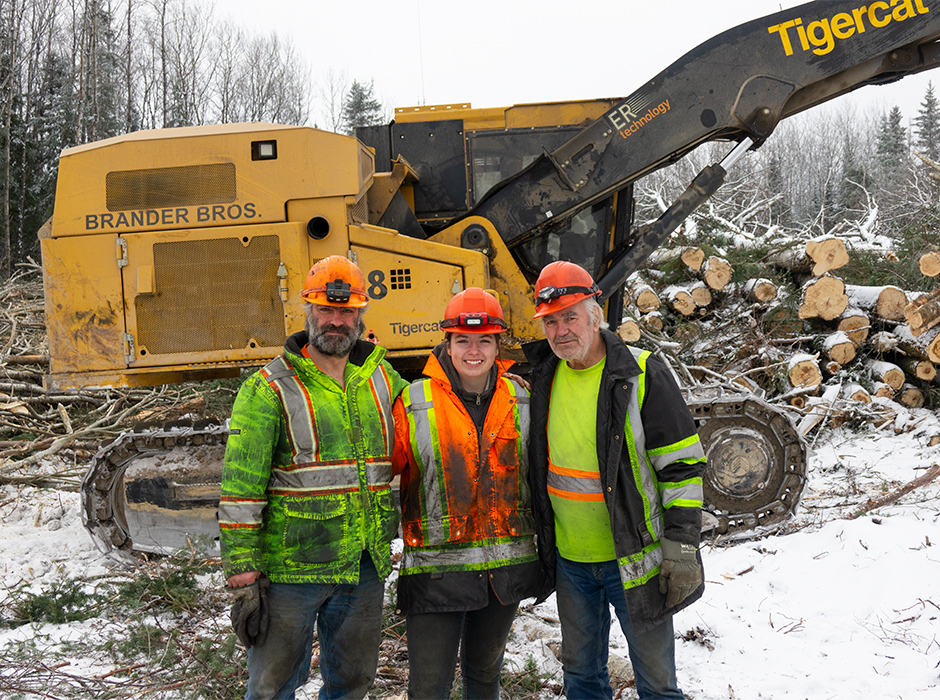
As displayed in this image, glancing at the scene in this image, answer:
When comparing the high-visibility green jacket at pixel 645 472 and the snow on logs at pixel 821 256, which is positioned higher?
the snow on logs at pixel 821 256

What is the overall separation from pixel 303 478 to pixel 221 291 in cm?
251

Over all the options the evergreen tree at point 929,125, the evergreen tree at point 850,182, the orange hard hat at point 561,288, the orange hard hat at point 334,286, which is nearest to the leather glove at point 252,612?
the orange hard hat at point 334,286

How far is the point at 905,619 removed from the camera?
383cm

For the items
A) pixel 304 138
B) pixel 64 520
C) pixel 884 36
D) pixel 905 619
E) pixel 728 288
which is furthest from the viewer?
pixel 728 288

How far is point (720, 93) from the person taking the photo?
5254 mm

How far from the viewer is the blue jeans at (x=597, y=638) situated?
Result: 270 cm

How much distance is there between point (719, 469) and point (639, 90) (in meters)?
2.99

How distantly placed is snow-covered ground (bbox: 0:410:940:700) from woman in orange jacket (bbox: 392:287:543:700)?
952 mm

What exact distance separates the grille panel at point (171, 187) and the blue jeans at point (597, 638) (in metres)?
3.45

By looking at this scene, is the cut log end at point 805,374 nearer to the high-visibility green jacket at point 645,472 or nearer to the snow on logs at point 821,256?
the snow on logs at point 821,256

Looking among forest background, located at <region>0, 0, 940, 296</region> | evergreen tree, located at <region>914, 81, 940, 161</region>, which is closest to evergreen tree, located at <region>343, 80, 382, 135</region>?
forest background, located at <region>0, 0, 940, 296</region>

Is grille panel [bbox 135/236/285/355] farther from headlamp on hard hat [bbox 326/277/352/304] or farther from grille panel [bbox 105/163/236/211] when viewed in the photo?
headlamp on hard hat [bbox 326/277/352/304]

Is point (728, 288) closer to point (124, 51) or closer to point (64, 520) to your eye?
point (64, 520)

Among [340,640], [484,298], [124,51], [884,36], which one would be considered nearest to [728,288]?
[884,36]
